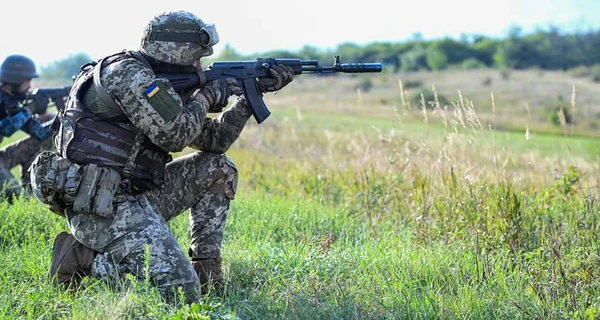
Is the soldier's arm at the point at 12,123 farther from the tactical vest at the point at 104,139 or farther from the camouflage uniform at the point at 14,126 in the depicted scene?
the tactical vest at the point at 104,139

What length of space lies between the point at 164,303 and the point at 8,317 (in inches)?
33.2

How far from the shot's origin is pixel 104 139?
4809mm

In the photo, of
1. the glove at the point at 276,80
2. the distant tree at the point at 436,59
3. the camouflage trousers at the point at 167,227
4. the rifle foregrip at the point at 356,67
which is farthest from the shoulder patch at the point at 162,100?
the distant tree at the point at 436,59

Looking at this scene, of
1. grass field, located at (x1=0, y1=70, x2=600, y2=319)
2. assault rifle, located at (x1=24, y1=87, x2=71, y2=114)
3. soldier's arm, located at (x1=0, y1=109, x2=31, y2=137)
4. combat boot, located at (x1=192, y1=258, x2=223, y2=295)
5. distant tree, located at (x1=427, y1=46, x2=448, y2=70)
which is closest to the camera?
grass field, located at (x1=0, y1=70, x2=600, y2=319)

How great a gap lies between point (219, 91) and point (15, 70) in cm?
448

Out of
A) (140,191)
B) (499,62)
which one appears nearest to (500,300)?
(140,191)

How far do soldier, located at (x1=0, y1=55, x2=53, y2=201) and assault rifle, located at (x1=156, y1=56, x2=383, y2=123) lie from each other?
12.5 ft

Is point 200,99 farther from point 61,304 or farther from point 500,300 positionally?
point 500,300

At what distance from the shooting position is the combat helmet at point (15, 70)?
28.5ft

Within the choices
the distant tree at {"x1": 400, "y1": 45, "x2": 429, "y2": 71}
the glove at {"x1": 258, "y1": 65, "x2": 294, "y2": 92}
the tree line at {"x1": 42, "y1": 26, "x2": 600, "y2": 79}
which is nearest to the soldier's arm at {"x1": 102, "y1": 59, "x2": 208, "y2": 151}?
the glove at {"x1": 258, "y1": 65, "x2": 294, "y2": 92}

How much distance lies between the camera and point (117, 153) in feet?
15.9

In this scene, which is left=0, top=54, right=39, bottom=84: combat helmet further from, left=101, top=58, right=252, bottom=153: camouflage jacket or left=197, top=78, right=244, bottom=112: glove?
left=101, top=58, right=252, bottom=153: camouflage jacket

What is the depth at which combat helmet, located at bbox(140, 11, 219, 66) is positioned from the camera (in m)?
4.88

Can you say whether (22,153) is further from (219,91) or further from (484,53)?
(484,53)
